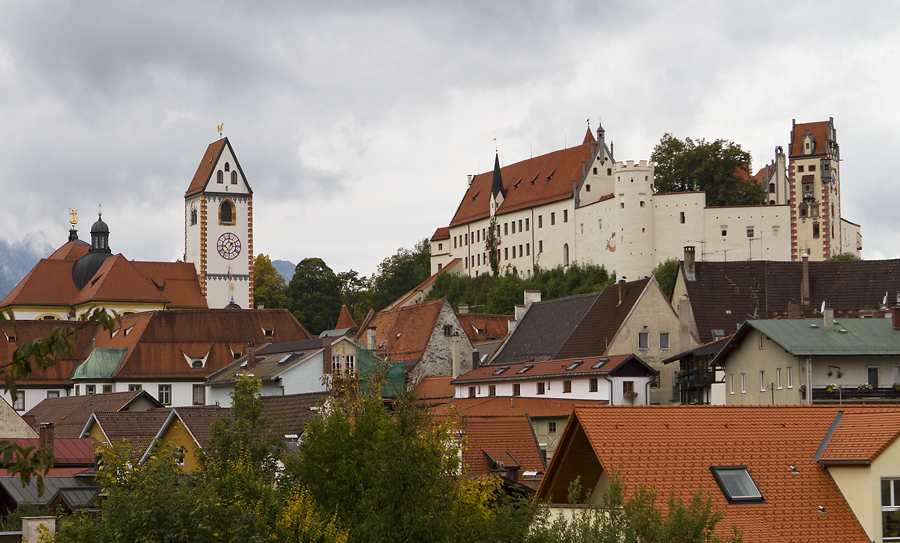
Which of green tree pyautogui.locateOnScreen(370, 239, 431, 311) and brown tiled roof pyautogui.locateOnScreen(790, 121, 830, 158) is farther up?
brown tiled roof pyautogui.locateOnScreen(790, 121, 830, 158)

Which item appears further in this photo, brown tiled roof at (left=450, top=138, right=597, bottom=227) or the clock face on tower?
brown tiled roof at (left=450, top=138, right=597, bottom=227)

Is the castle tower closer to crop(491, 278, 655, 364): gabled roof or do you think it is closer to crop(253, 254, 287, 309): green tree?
crop(491, 278, 655, 364): gabled roof

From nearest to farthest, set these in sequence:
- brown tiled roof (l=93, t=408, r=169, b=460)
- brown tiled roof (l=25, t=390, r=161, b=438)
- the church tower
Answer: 1. brown tiled roof (l=93, t=408, r=169, b=460)
2. brown tiled roof (l=25, t=390, r=161, b=438)
3. the church tower

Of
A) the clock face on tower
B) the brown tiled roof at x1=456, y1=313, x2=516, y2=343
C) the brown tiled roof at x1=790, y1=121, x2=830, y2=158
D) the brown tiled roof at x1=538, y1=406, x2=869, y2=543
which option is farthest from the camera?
the brown tiled roof at x1=790, y1=121, x2=830, y2=158

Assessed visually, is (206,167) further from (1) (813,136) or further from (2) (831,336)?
(2) (831,336)

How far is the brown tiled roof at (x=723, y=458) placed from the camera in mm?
17828

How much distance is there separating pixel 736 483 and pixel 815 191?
363 feet

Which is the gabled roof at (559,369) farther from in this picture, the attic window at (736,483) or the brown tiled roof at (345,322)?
the attic window at (736,483)

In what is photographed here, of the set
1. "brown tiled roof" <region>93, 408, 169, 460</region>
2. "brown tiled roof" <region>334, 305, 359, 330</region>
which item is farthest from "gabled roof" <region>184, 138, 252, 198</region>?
"brown tiled roof" <region>93, 408, 169, 460</region>

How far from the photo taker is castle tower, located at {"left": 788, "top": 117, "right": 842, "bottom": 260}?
103 metres

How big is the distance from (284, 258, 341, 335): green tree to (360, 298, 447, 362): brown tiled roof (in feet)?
108

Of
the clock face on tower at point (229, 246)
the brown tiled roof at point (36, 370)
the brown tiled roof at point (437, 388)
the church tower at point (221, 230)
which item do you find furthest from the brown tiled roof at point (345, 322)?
the brown tiled roof at point (437, 388)

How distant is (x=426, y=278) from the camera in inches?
4931

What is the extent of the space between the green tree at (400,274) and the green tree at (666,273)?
31912mm
